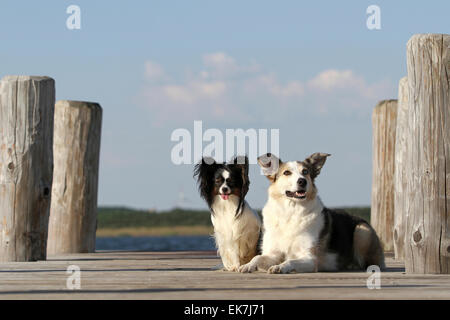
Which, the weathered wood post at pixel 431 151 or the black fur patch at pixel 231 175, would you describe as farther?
the black fur patch at pixel 231 175

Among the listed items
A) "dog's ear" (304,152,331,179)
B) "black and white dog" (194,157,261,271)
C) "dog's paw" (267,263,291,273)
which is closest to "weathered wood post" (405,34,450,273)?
"dog's ear" (304,152,331,179)

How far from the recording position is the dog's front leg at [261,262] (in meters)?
7.84

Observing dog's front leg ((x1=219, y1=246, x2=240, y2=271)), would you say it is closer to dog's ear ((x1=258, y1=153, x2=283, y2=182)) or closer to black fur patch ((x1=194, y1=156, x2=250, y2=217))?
black fur patch ((x1=194, y1=156, x2=250, y2=217))

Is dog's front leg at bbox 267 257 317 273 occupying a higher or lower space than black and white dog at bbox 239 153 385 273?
lower

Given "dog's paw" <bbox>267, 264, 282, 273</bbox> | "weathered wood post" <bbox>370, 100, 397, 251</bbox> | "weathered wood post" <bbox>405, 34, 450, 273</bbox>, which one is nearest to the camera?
"weathered wood post" <bbox>405, 34, 450, 273</bbox>

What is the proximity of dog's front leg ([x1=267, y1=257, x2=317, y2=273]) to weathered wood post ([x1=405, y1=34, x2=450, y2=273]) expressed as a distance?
3.42ft

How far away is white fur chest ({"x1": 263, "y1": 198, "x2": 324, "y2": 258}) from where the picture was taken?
809 cm

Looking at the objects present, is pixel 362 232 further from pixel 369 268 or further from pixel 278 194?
pixel 278 194

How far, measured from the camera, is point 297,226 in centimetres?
812

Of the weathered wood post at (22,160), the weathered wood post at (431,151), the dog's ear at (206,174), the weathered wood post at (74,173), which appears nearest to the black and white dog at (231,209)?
the dog's ear at (206,174)

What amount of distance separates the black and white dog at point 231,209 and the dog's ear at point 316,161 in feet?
2.07

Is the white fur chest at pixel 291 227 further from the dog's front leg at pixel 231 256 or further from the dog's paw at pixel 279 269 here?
the dog's paw at pixel 279 269
